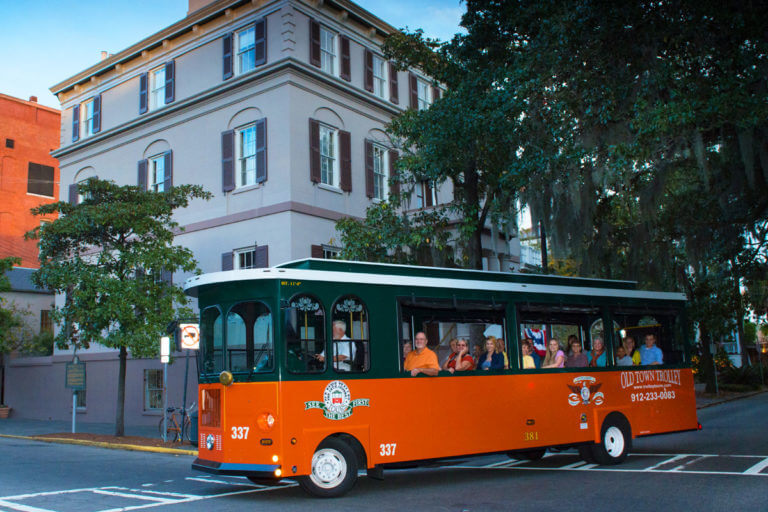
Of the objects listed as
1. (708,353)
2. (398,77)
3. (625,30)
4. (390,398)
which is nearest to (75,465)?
(390,398)

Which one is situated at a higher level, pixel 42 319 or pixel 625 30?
pixel 625 30

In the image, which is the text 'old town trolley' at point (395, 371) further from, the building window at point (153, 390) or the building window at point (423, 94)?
the building window at point (423, 94)

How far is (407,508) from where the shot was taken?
27.9 ft

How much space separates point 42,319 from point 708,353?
31955 millimetres

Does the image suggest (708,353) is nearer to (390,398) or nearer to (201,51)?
(201,51)

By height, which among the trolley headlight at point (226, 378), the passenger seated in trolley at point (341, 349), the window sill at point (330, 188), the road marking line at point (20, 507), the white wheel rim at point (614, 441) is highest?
the window sill at point (330, 188)

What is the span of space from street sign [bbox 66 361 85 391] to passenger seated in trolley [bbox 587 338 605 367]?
15.7 meters

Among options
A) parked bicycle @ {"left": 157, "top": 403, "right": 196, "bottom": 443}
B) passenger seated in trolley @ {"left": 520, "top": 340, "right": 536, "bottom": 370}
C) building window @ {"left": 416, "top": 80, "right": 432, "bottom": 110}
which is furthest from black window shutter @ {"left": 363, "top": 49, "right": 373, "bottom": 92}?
passenger seated in trolley @ {"left": 520, "top": 340, "right": 536, "bottom": 370}

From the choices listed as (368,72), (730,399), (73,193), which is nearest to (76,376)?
(73,193)

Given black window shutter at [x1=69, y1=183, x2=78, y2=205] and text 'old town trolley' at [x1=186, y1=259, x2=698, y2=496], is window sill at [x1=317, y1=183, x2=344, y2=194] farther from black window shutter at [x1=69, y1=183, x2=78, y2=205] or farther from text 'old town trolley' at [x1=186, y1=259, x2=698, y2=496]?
text 'old town trolley' at [x1=186, y1=259, x2=698, y2=496]

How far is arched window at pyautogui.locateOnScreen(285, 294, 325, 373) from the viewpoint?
9215 millimetres

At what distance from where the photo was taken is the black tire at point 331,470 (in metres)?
9.21

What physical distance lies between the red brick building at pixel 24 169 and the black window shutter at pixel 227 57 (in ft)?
82.6

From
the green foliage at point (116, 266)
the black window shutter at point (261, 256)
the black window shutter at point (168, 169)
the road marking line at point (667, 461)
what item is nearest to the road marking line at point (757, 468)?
the road marking line at point (667, 461)
